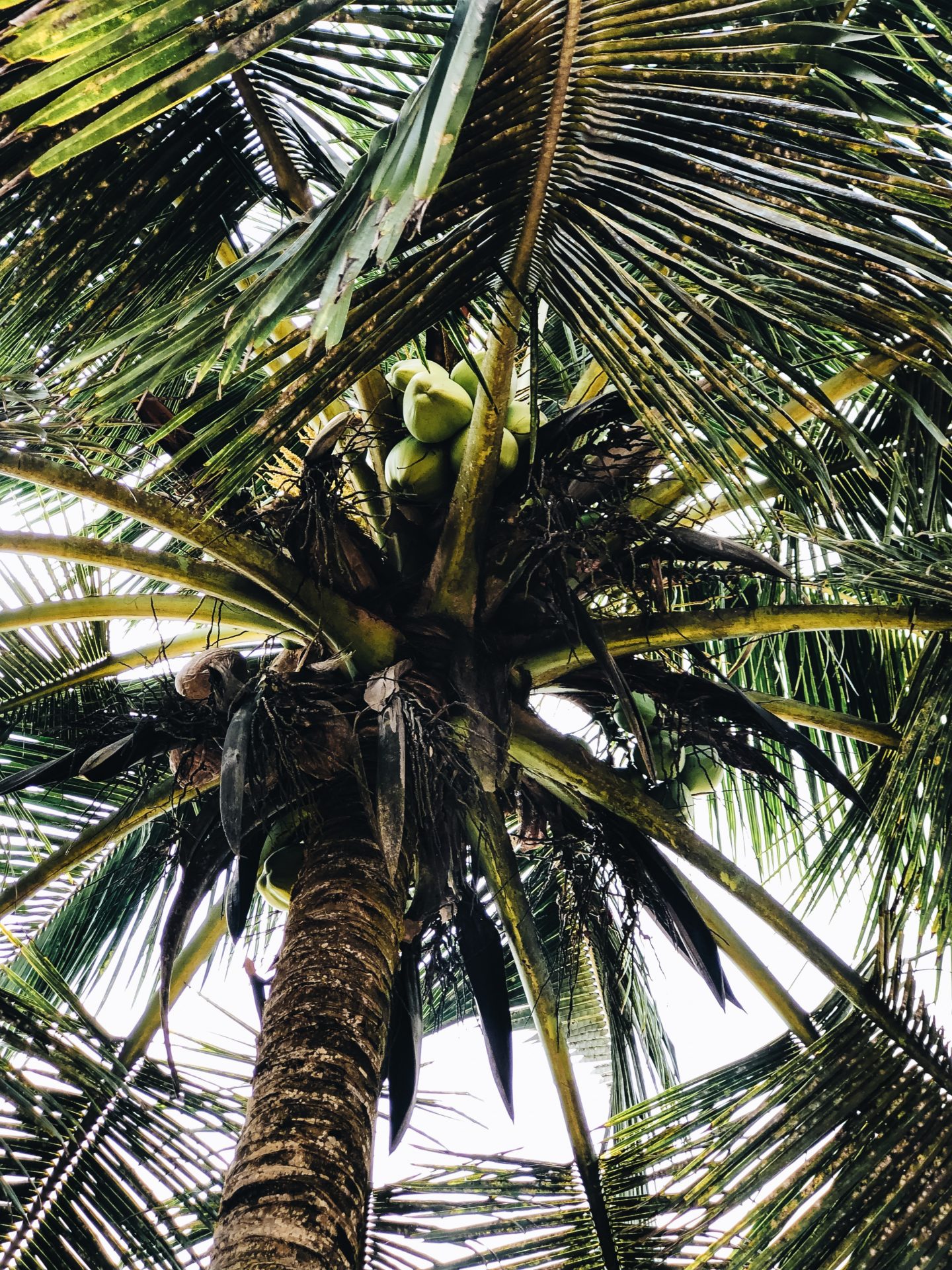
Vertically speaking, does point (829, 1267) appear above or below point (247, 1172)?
below

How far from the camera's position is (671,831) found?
7.61ft

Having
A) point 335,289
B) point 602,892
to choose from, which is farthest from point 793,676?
point 335,289

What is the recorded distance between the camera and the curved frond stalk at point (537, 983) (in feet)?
7.30

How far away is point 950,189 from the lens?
1.27 metres

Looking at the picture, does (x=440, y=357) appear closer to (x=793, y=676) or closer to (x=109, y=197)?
(x=109, y=197)

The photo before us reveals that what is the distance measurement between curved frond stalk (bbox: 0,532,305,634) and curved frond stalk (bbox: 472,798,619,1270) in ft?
2.24

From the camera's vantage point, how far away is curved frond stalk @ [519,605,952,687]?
231 centimetres

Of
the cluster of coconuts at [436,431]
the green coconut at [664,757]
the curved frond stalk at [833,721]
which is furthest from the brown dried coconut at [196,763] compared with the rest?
the curved frond stalk at [833,721]

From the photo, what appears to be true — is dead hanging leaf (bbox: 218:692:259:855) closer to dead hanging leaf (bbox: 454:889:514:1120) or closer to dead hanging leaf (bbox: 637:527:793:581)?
dead hanging leaf (bbox: 454:889:514:1120)

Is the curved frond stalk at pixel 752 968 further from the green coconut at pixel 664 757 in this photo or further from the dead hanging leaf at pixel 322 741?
the dead hanging leaf at pixel 322 741

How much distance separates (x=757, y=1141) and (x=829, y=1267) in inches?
11.2

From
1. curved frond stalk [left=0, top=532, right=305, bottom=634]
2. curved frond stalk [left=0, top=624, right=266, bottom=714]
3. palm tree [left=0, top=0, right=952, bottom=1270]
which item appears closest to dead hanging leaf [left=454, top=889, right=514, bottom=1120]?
palm tree [left=0, top=0, right=952, bottom=1270]

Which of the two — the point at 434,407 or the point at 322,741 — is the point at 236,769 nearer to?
the point at 322,741

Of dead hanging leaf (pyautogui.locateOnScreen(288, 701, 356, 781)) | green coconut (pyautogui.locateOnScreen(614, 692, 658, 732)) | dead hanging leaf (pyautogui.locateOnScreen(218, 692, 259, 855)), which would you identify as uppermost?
green coconut (pyautogui.locateOnScreen(614, 692, 658, 732))
